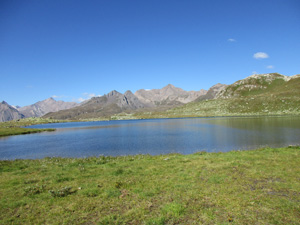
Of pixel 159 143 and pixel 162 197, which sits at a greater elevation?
pixel 162 197

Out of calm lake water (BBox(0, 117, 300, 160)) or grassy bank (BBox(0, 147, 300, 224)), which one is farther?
calm lake water (BBox(0, 117, 300, 160))

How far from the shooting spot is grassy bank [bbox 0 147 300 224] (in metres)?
10.2

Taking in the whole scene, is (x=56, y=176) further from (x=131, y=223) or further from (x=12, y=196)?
(x=131, y=223)

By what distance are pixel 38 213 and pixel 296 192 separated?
16.4 metres

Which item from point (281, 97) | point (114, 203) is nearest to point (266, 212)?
point (114, 203)

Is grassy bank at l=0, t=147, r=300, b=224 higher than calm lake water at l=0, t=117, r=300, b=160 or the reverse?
higher

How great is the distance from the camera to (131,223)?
975 cm

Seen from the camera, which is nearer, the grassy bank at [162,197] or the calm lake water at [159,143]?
the grassy bank at [162,197]

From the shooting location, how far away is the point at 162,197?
495 inches

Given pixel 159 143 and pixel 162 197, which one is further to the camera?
pixel 159 143

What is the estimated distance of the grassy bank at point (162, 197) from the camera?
10.2m

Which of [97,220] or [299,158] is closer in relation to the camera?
[97,220]

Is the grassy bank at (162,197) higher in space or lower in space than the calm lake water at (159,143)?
higher

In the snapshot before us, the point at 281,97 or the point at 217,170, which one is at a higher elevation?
the point at 281,97
